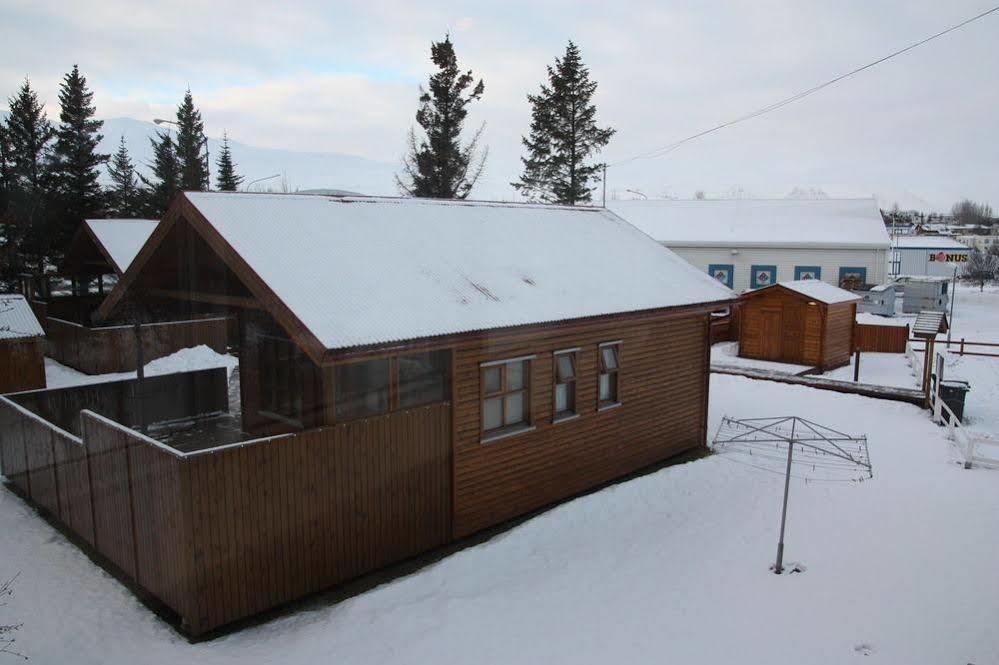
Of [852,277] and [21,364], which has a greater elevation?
[852,277]

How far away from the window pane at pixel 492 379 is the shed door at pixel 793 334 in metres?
17.1

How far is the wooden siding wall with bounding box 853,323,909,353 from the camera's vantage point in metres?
26.3

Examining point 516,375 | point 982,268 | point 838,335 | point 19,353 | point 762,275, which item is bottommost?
point 838,335

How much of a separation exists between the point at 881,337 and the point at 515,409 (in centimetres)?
2083

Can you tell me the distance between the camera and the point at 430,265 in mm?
11344

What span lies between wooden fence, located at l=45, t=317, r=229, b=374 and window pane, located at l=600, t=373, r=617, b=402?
15.2 m

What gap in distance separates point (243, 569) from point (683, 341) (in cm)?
960

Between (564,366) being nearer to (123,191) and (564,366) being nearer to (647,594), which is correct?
(647,594)

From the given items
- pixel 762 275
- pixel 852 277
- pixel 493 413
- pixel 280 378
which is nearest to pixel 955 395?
A: pixel 493 413

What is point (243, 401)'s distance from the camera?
41.8 feet

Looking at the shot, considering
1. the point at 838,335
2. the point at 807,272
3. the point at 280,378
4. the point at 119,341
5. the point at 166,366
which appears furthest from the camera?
the point at 807,272

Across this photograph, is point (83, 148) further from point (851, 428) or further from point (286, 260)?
point (851, 428)

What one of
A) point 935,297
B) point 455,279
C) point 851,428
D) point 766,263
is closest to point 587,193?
point 766,263

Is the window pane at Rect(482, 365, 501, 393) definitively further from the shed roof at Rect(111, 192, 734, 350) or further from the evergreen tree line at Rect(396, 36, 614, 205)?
the evergreen tree line at Rect(396, 36, 614, 205)
